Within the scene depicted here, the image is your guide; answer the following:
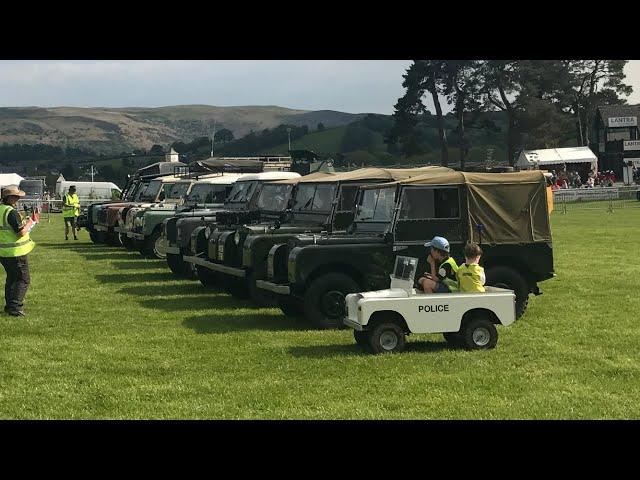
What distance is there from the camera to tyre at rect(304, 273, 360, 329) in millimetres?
10961

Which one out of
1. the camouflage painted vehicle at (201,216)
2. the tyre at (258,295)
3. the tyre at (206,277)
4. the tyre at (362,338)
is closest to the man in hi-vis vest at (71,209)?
the camouflage painted vehicle at (201,216)

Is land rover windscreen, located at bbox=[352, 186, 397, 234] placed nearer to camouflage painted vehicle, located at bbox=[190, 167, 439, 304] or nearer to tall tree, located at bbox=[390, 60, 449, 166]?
camouflage painted vehicle, located at bbox=[190, 167, 439, 304]

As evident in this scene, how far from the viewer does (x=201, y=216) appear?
16703 mm

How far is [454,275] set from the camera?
33.6 feet

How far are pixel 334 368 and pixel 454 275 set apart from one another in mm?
2172

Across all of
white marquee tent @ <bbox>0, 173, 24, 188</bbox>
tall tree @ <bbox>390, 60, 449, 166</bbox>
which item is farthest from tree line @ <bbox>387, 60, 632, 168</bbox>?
white marquee tent @ <bbox>0, 173, 24, 188</bbox>

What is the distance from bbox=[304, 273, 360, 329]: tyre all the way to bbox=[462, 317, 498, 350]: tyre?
185 cm

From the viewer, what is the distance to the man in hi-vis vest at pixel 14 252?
484 inches

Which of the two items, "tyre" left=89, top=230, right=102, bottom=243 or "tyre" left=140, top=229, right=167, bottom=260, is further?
"tyre" left=89, top=230, right=102, bottom=243

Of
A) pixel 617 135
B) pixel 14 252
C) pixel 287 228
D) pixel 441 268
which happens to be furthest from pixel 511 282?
pixel 617 135
